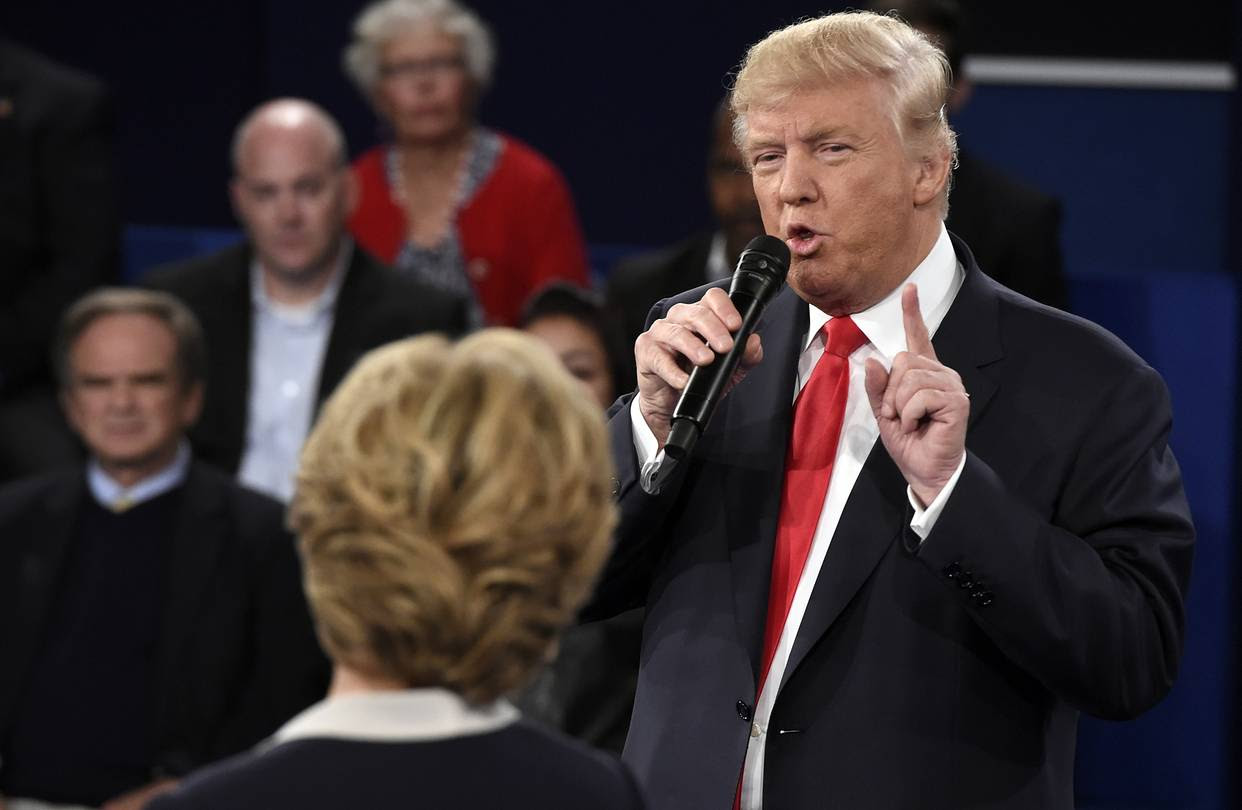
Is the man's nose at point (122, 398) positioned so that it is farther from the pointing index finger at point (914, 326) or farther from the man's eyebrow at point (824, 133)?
the pointing index finger at point (914, 326)

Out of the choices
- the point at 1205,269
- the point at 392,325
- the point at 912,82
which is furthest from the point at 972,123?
the point at 912,82

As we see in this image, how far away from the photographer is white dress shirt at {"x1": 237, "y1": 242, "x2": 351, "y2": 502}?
13.6ft

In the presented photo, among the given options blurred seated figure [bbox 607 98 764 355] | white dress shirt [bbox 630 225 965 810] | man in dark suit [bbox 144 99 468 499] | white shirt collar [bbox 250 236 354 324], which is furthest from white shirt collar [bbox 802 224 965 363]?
white shirt collar [bbox 250 236 354 324]

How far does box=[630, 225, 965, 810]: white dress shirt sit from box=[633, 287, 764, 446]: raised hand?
0.19 feet

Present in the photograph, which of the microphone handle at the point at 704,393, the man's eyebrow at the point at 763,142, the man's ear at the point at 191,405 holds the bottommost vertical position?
the man's ear at the point at 191,405

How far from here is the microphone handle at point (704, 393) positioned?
65.3 inches

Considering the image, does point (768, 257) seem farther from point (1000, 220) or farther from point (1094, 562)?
point (1000, 220)

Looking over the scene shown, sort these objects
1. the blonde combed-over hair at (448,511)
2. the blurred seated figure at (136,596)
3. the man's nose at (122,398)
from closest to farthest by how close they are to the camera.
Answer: the blonde combed-over hair at (448,511) → the blurred seated figure at (136,596) → the man's nose at (122,398)

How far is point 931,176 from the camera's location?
1.84 meters

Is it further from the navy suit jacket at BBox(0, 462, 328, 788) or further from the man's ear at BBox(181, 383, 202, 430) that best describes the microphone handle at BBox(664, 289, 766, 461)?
the man's ear at BBox(181, 383, 202, 430)

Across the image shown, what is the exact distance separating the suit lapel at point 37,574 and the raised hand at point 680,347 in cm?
219

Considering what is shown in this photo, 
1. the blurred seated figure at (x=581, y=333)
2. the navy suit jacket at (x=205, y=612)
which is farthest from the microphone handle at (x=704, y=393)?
the navy suit jacket at (x=205, y=612)

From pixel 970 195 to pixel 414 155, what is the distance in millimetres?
1373

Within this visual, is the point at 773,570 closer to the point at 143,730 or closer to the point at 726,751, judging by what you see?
the point at 726,751
